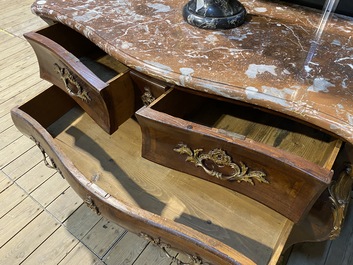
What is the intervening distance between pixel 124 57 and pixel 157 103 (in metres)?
0.11

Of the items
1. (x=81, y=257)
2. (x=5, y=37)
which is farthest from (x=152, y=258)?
(x=5, y=37)

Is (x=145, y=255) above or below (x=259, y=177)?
below

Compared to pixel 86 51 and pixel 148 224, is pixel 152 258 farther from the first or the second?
pixel 86 51

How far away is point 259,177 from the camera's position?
0.55 meters

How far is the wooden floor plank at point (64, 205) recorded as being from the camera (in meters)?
1.04

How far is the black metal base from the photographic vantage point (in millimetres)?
657

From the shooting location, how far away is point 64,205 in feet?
3.48

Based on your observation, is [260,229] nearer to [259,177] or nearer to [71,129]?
[259,177]

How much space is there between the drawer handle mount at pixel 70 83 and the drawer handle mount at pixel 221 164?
0.84 ft

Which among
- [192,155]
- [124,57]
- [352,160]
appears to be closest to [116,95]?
[124,57]

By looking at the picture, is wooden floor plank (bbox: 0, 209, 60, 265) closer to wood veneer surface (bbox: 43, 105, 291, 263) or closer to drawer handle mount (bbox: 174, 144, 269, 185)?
wood veneer surface (bbox: 43, 105, 291, 263)

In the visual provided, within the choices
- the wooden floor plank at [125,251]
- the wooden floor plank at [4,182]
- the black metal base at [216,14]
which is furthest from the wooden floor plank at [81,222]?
the black metal base at [216,14]

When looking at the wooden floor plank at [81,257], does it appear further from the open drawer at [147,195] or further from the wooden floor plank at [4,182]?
the wooden floor plank at [4,182]

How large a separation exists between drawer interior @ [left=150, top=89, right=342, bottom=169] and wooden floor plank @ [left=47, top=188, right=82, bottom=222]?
56 centimetres
